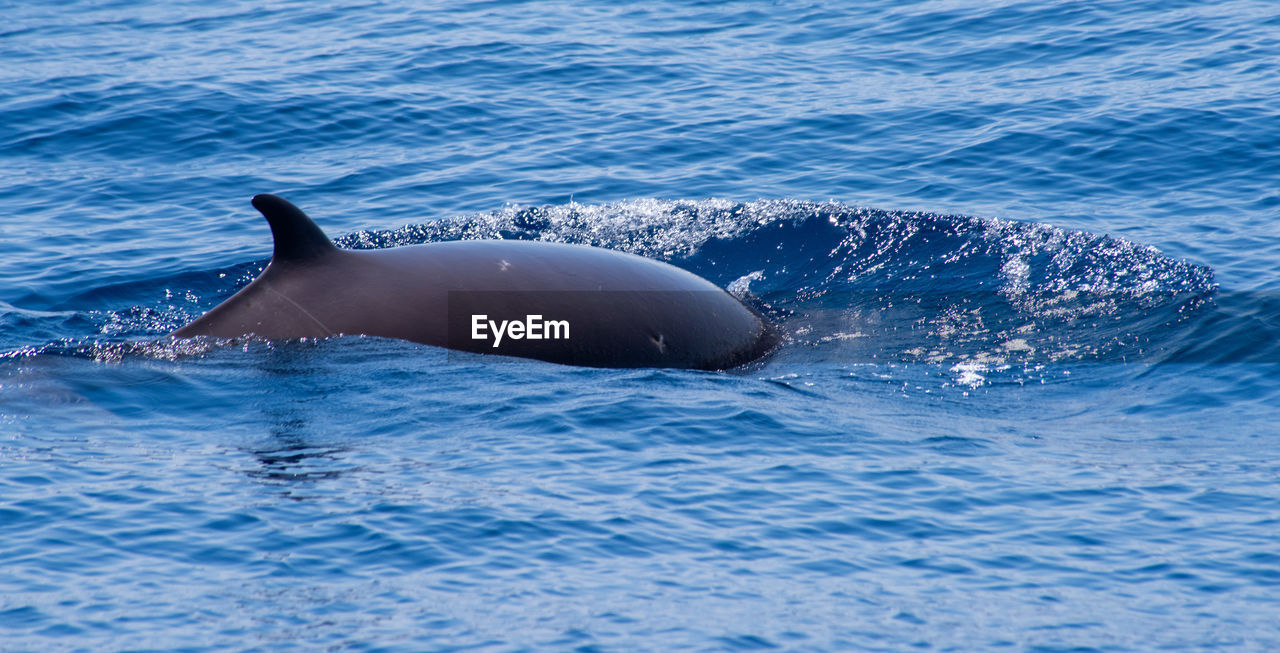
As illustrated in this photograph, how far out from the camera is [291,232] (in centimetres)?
1157

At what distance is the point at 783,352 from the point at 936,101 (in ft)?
42.1

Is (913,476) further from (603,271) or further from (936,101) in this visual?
(936,101)

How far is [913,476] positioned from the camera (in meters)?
10.4

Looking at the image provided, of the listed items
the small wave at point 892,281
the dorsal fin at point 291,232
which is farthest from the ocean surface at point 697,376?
the dorsal fin at point 291,232

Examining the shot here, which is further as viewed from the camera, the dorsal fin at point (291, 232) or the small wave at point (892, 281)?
the small wave at point (892, 281)

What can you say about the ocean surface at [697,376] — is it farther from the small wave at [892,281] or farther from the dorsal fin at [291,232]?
the dorsal fin at [291,232]

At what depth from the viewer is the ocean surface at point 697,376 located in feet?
28.0

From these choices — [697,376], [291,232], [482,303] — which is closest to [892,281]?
[697,376]

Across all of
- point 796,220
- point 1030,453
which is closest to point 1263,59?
point 796,220

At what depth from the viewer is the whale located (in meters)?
11.8

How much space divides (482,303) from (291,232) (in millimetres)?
1705

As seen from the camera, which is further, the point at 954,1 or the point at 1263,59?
the point at 954,1

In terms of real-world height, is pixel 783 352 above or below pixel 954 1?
below

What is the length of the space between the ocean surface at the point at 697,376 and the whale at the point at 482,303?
0.83 ft
